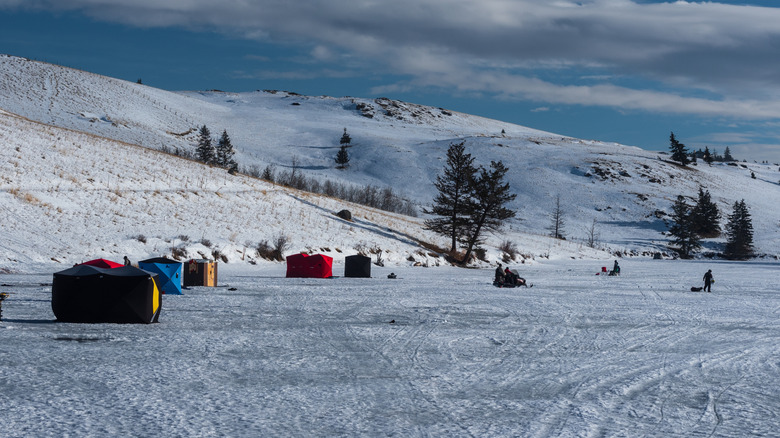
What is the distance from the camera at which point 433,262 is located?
5031cm

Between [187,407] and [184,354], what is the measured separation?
3.59 metres

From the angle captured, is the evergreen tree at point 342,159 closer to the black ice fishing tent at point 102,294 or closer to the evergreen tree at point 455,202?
the evergreen tree at point 455,202

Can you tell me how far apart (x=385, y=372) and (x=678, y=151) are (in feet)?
517

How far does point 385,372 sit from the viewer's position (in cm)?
1072

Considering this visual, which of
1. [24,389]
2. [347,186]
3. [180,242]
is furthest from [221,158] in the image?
[24,389]

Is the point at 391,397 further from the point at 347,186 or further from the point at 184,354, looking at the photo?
the point at 347,186

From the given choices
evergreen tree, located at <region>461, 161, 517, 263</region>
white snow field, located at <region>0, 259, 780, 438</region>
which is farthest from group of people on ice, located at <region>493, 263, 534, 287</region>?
evergreen tree, located at <region>461, 161, 517, 263</region>

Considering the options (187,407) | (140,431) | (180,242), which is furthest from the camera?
(180,242)

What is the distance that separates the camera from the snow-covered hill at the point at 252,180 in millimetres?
37969

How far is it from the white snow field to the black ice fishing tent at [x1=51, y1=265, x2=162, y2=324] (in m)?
0.37

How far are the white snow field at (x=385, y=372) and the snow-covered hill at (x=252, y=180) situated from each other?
→ 18509 mm

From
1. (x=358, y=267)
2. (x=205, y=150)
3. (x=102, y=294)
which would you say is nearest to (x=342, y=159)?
(x=205, y=150)

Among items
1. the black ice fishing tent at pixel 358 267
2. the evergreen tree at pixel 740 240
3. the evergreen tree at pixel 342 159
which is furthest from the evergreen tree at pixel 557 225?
the black ice fishing tent at pixel 358 267

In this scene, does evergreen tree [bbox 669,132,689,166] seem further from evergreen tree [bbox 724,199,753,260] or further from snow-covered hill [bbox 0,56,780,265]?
evergreen tree [bbox 724,199,753,260]
